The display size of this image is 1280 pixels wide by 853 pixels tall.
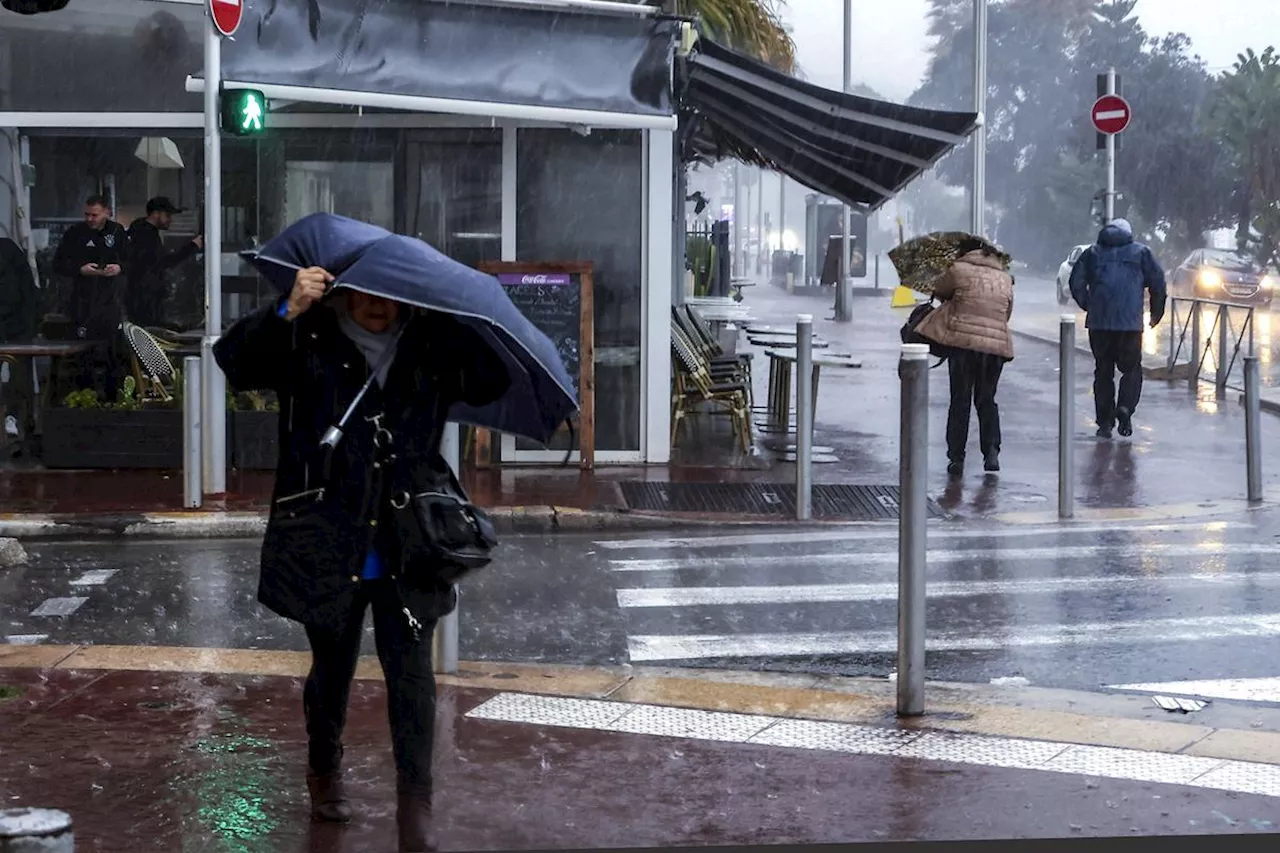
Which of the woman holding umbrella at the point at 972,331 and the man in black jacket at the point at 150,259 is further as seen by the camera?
the man in black jacket at the point at 150,259

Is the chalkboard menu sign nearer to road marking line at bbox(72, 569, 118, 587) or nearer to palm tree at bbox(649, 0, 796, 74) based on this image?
road marking line at bbox(72, 569, 118, 587)

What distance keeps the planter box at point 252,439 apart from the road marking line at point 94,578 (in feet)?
10.7

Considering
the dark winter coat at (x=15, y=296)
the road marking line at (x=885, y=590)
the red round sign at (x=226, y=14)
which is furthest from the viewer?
the dark winter coat at (x=15, y=296)

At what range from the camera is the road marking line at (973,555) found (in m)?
10.2

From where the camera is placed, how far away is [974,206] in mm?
20656

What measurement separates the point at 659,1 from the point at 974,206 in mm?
5984

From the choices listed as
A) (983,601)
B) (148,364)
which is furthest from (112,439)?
(983,601)

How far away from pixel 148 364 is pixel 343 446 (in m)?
9.35

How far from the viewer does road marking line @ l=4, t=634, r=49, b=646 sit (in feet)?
26.8

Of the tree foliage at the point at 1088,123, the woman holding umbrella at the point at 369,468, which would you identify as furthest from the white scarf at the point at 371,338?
the tree foliage at the point at 1088,123

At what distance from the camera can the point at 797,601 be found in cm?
914

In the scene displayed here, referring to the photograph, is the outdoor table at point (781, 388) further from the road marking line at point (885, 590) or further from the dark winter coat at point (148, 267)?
the road marking line at point (885, 590)

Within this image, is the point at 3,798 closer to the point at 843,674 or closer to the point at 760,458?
the point at 843,674

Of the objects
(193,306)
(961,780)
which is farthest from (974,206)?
(961,780)
